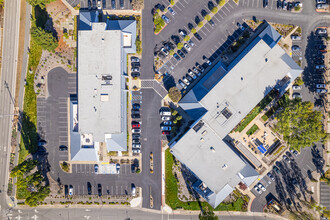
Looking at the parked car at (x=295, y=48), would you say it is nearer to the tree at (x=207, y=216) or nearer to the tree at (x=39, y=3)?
the tree at (x=207, y=216)

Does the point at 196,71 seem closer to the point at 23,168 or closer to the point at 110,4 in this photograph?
the point at 110,4

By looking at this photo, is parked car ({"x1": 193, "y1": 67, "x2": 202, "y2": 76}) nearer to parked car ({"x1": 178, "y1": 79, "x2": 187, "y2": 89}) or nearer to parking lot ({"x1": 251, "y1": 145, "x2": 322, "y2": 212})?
parked car ({"x1": 178, "y1": 79, "x2": 187, "y2": 89})

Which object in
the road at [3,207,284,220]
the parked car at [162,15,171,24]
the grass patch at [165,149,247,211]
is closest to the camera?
the parked car at [162,15,171,24]

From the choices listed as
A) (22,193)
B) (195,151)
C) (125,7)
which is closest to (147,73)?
(125,7)

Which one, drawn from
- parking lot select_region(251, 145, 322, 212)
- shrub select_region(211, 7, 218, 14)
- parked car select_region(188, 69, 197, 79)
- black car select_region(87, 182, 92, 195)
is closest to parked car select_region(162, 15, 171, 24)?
shrub select_region(211, 7, 218, 14)

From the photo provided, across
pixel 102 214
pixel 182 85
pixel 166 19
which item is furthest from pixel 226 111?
pixel 102 214

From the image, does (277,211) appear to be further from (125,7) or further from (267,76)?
(125,7)
